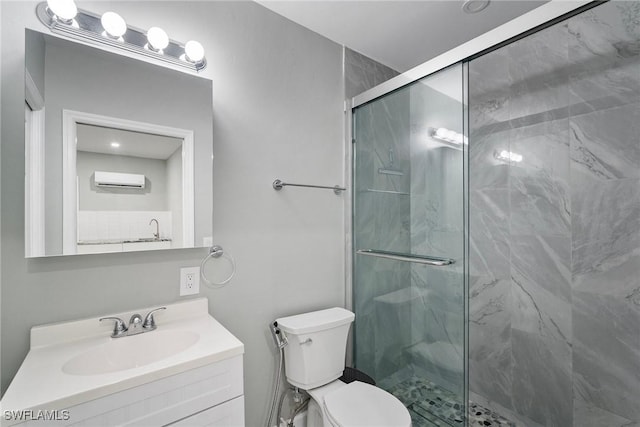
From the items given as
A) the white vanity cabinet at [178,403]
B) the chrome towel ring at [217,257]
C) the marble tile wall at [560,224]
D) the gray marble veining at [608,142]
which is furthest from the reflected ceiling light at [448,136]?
the white vanity cabinet at [178,403]

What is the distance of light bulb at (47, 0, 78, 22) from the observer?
1105mm

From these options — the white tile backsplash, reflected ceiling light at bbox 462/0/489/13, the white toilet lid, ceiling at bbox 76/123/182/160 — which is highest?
reflected ceiling light at bbox 462/0/489/13

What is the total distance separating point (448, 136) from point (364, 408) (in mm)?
1324

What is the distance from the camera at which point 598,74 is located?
166 cm

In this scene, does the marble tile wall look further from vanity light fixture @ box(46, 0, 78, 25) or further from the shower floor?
vanity light fixture @ box(46, 0, 78, 25)

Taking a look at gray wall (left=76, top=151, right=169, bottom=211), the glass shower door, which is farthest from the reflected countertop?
the glass shower door

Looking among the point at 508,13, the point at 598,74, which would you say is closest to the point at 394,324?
the point at 598,74

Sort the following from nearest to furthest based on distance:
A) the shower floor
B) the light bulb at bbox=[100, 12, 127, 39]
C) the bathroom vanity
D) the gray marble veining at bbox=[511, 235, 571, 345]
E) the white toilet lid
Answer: the bathroom vanity
the light bulb at bbox=[100, 12, 127, 39]
the white toilet lid
the shower floor
the gray marble veining at bbox=[511, 235, 571, 345]

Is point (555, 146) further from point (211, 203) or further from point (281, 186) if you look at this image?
point (211, 203)

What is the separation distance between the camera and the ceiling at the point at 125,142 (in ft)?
3.87

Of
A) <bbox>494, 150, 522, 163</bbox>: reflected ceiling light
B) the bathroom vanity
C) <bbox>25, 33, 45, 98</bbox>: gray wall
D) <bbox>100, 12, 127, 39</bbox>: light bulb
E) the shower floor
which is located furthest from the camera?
<bbox>494, 150, 522, 163</bbox>: reflected ceiling light

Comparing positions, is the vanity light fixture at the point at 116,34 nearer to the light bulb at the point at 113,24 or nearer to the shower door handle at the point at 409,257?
the light bulb at the point at 113,24

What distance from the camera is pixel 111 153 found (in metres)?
1.23

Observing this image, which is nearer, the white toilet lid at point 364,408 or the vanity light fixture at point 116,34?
the vanity light fixture at point 116,34
